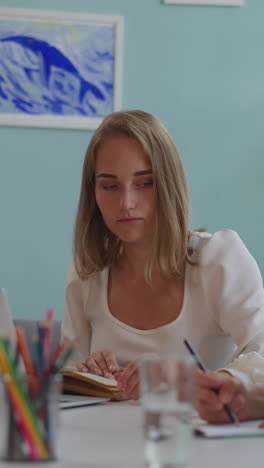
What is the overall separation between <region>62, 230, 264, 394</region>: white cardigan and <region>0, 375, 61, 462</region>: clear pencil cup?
2.78 ft

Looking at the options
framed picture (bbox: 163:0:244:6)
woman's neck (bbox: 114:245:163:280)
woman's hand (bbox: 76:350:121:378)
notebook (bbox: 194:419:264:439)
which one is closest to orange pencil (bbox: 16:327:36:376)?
notebook (bbox: 194:419:264:439)

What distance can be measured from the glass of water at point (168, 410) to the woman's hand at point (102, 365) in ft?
2.46

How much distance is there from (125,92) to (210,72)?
0.36 meters

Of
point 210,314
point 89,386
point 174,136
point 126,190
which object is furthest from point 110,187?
point 174,136

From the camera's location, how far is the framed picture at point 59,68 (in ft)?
10.3

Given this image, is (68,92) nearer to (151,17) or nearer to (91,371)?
(151,17)

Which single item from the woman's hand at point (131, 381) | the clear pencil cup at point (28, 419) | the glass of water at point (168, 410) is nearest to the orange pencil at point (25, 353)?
the clear pencil cup at point (28, 419)

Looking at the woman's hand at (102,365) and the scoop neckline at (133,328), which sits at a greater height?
the scoop neckline at (133,328)

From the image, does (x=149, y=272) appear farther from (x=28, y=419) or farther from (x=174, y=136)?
(x=174, y=136)

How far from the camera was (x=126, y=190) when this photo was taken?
1694mm

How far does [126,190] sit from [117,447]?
79 centimetres

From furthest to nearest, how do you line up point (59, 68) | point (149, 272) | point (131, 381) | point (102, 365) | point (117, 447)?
point (59, 68), point (149, 272), point (102, 365), point (131, 381), point (117, 447)

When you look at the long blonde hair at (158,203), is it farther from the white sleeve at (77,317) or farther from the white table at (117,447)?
the white table at (117,447)

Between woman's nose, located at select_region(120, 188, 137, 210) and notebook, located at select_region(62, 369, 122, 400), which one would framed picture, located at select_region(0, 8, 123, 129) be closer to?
woman's nose, located at select_region(120, 188, 137, 210)
